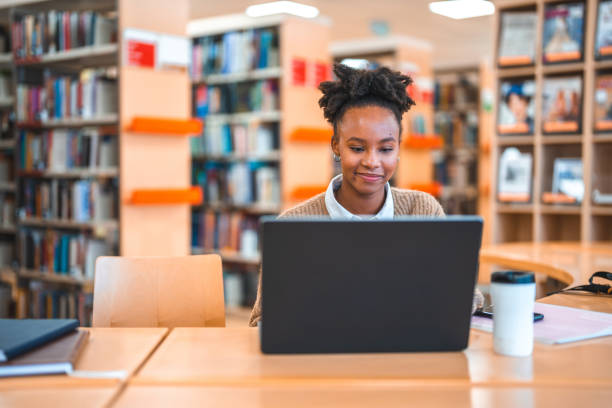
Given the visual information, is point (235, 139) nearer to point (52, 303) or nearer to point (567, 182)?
point (52, 303)

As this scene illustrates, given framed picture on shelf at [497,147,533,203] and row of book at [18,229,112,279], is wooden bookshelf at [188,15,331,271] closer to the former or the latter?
row of book at [18,229,112,279]

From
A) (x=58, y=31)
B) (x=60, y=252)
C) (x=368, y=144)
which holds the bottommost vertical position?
(x=60, y=252)

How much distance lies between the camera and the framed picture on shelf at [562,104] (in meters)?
3.69

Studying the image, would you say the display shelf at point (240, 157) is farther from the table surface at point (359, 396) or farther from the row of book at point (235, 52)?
the table surface at point (359, 396)

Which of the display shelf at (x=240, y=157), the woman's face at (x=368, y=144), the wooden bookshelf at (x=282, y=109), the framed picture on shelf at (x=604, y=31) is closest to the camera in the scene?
the woman's face at (x=368, y=144)

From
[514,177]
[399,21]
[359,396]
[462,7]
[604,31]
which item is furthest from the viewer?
[399,21]

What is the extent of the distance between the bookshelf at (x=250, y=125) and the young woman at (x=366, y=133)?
3.21 m

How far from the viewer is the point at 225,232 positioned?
5.33 meters

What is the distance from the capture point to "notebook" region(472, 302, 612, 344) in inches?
51.6

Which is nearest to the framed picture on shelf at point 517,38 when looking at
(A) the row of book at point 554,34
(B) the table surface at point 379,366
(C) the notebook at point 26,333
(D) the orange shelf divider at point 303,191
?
(A) the row of book at point 554,34

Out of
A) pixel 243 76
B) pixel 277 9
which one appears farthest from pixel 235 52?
pixel 277 9

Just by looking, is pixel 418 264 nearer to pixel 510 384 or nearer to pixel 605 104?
pixel 510 384

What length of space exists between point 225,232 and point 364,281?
14.1 feet

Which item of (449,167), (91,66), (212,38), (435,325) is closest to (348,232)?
(435,325)
